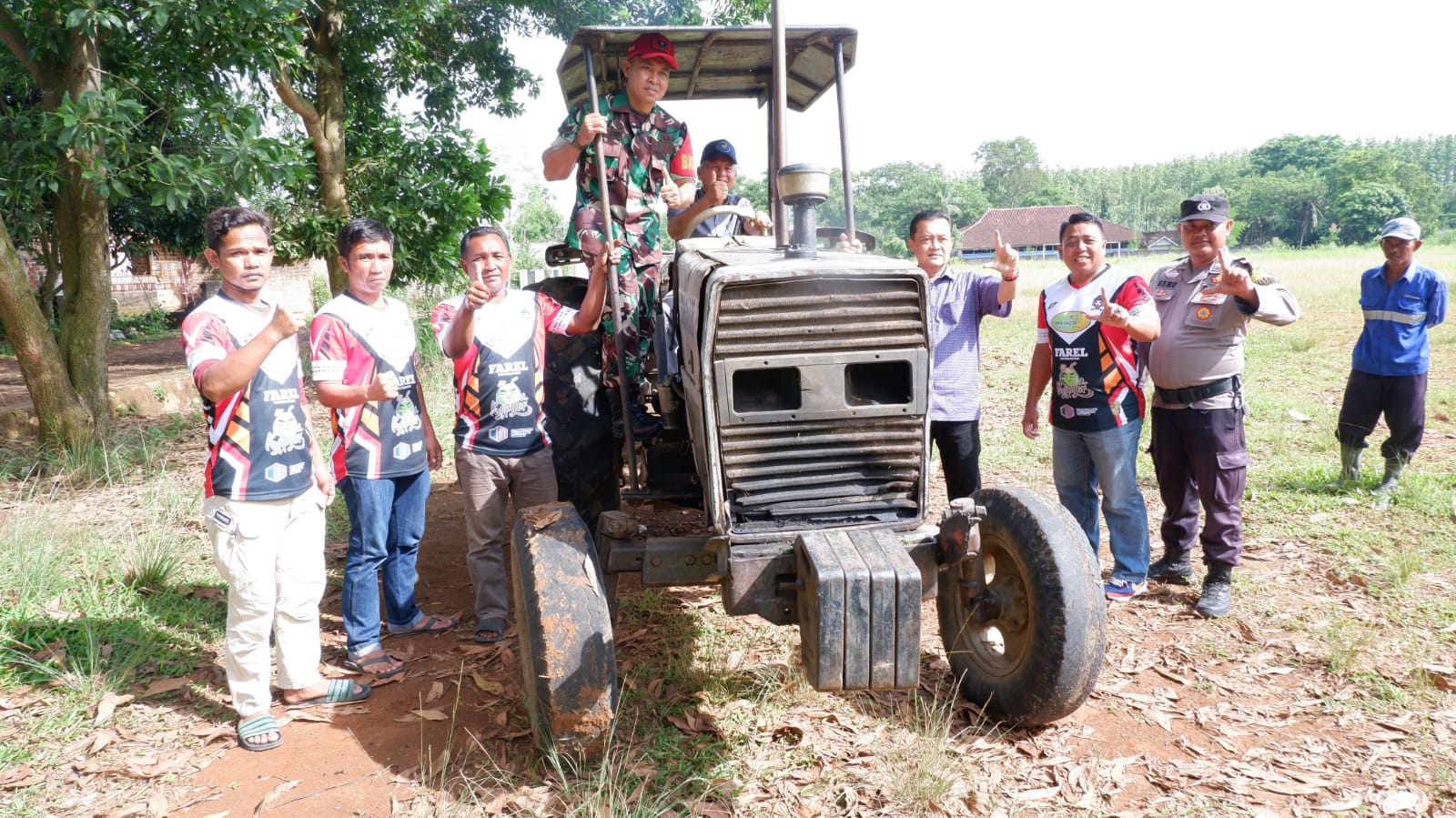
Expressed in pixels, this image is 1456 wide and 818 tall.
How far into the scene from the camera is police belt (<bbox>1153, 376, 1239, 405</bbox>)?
4.65 meters

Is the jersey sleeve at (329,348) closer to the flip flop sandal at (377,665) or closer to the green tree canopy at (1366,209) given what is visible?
the flip flop sandal at (377,665)

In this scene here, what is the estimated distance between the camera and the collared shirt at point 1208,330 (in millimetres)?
4531

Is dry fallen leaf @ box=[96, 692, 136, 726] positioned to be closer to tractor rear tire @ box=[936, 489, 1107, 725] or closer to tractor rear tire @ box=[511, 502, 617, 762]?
tractor rear tire @ box=[511, 502, 617, 762]

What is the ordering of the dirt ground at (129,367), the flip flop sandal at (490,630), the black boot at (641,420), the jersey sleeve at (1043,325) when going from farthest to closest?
the dirt ground at (129,367)
the jersey sleeve at (1043,325)
the flip flop sandal at (490,630)
the black boot at (641,420)

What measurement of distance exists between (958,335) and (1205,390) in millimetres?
1288

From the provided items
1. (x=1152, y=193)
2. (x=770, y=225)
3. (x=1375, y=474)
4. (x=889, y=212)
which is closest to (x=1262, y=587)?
(x=1375, y=474)

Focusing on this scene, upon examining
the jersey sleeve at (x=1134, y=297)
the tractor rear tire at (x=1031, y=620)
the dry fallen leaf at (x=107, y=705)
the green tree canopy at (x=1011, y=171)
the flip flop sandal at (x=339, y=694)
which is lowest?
the flip flop sandal at (x=339, y=694)

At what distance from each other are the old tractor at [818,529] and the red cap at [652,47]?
3.26ft

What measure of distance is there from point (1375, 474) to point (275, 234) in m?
10.7

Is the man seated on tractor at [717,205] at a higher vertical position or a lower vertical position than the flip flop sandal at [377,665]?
higher

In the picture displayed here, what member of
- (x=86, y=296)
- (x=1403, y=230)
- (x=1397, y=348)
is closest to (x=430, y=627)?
(x=86, y=296)

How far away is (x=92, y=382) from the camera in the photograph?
24.6ft

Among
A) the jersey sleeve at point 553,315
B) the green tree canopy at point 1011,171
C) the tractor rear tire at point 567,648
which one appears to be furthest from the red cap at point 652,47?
the green tree canopy at point 1011,171

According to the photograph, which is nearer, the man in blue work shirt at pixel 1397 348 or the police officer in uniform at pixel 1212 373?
the police officer in uniform at pixel 1212 373
